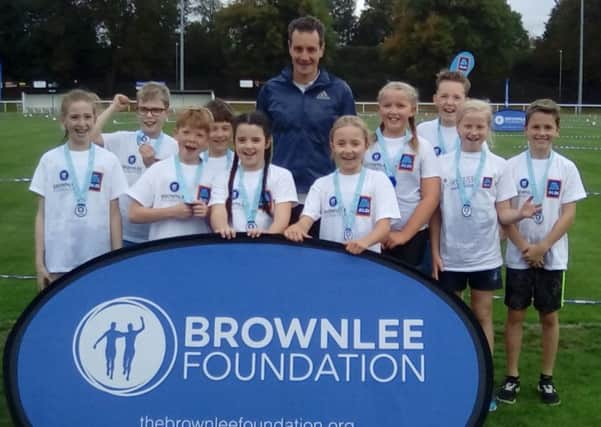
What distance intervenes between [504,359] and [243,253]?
2.72m

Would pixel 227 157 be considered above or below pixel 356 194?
above

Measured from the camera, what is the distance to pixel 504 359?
19.7 feet

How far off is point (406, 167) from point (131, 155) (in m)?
1.67

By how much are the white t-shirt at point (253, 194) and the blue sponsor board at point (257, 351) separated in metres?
0.51

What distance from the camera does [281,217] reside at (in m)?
4.38

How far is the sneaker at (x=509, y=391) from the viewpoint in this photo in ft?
17.0

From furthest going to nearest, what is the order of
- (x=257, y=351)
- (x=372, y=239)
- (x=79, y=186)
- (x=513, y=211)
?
(x=513, y=211) → (x=79, y=186) → (x=372, y=239) → (x=257, y=351)

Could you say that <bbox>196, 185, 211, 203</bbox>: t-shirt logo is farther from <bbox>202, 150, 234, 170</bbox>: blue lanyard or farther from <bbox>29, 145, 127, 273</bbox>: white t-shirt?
<bbox>29, 145, 127, 273</bbox>: white t-shirt

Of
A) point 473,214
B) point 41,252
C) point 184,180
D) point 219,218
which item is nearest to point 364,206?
point 219,218

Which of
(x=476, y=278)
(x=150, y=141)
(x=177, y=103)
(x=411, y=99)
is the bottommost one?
(x=476, y=278)

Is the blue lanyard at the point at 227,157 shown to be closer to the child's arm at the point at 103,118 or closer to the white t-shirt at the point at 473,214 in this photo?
the child's arm at the point at 103,118

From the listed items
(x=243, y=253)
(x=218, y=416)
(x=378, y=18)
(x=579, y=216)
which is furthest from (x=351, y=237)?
(x=378, y=18)

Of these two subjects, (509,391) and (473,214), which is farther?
(509,391)

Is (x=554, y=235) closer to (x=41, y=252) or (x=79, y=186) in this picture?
(x=79, y=186)
